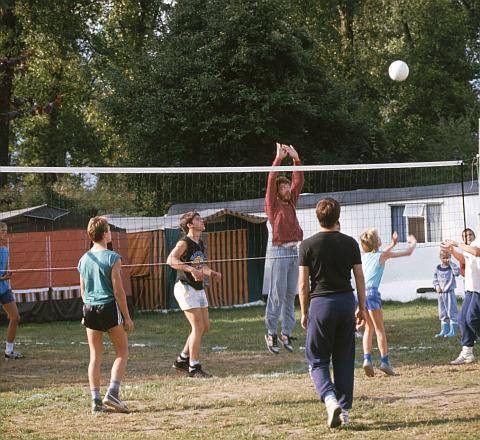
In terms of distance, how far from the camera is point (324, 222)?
673 centimetres

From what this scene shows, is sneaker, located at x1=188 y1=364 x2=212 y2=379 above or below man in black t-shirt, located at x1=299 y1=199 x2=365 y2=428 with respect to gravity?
below

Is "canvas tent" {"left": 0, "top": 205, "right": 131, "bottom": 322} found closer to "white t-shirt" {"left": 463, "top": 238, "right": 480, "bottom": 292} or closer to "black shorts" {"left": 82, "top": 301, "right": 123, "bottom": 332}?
"white t-shirt" {"left": 463, "top": 238, "right": 480, "bottom": 292}

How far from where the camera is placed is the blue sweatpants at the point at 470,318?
962cm

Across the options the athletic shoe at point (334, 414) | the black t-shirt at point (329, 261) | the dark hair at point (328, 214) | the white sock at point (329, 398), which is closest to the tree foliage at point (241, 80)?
the dark hair at point (328, 214)

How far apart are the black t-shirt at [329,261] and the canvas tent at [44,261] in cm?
1300

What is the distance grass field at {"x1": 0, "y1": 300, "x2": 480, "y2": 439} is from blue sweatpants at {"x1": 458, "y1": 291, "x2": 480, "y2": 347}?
14.6 inches

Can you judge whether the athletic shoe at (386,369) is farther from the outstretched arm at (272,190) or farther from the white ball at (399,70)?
the white ball at (399,70)

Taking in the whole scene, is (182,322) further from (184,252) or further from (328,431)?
(328,431)

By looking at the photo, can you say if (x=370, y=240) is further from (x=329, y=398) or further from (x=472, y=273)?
(x=329, y=398)

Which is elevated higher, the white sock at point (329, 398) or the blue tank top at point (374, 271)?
the blue tank top at point (374, 271)

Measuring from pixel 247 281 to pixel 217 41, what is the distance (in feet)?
31.9

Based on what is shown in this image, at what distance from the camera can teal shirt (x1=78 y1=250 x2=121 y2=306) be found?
722cm

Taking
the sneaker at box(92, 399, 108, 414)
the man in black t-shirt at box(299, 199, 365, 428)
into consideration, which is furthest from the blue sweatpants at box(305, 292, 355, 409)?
the sneaker at box(92, 399, 108, 414)

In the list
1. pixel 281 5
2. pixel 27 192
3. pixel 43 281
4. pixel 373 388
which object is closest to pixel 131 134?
pixel 27 192
